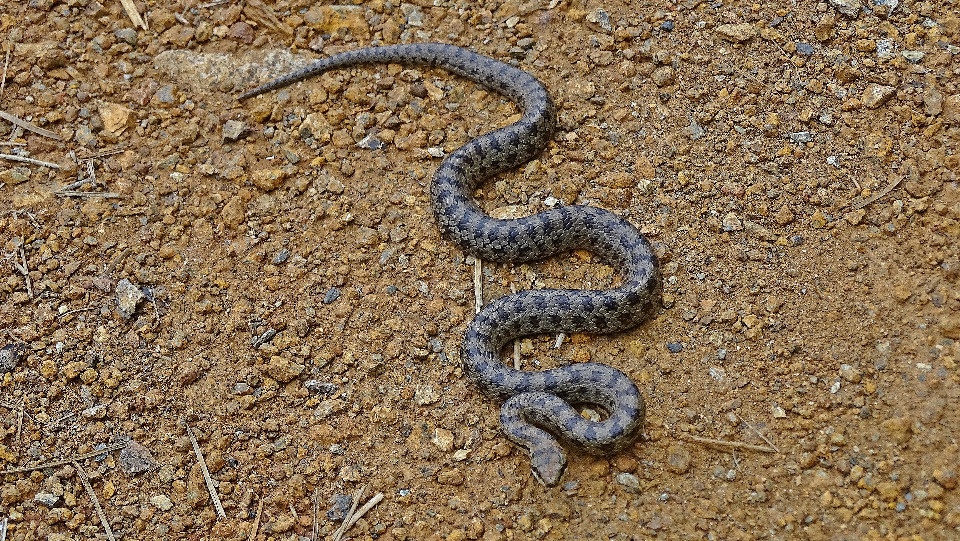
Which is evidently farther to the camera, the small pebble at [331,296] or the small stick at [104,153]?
the small stick at [104,153]

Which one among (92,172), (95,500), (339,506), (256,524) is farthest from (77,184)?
(339,506)

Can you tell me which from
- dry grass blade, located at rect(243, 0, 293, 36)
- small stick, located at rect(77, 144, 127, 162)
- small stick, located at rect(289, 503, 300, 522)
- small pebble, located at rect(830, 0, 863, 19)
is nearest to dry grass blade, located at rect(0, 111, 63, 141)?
small stick, located at rect(77, 144, 127, 162)

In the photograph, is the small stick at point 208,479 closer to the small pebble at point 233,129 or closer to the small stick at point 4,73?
the small pebble at point 233,129

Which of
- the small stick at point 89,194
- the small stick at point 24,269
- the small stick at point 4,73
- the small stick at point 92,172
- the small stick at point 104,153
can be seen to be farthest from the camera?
the small stick at point 4,73

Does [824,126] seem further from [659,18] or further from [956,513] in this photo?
[956,513]

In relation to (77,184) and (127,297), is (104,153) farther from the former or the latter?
(127,297)

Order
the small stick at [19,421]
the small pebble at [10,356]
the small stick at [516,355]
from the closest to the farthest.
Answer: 1. the small stick at [19,421]
2. the small pebble at [10,356]
3. the small stick at [516,355]

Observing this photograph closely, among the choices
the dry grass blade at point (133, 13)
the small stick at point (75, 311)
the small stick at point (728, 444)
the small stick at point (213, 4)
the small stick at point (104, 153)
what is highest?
the small stick at point (213, 4)

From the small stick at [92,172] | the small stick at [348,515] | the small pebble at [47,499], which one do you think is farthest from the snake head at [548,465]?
the small stick at [92,172]
